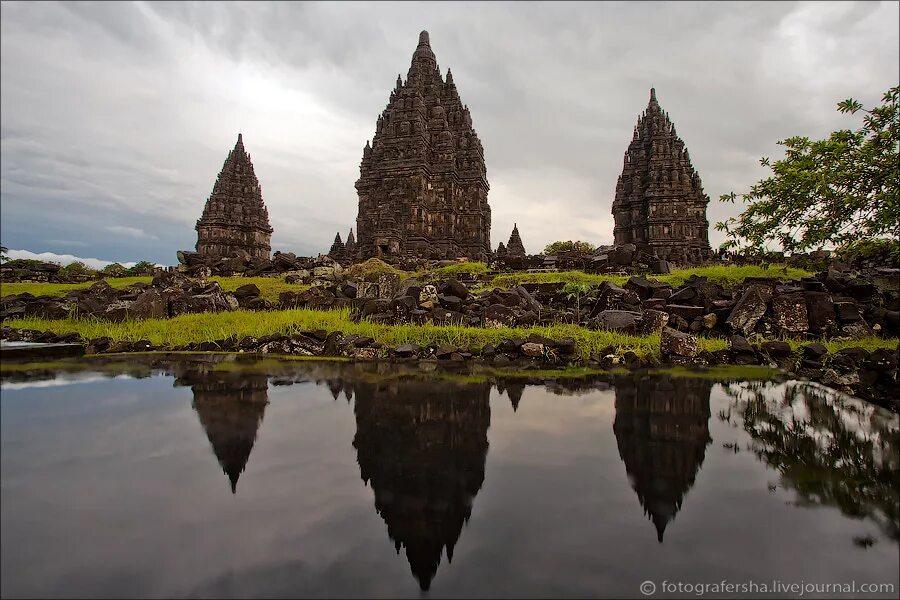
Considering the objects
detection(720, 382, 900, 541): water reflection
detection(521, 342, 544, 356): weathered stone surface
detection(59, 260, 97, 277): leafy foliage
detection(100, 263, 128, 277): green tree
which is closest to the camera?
detection(720, 382, 900, 541): water reflection

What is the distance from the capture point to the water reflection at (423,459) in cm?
204

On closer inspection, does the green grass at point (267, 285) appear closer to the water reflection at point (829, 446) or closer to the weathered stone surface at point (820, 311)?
the water reflection at point (829, 446)

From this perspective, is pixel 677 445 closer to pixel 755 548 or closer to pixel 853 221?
pixel 755 548

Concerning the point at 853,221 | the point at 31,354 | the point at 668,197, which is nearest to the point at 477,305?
the point at 853,221

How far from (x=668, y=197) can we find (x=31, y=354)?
105 feet

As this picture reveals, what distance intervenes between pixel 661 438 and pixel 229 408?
3.99 m

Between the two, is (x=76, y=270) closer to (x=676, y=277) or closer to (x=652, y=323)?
(x=652, y=323)

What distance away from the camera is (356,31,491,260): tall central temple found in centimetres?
2508

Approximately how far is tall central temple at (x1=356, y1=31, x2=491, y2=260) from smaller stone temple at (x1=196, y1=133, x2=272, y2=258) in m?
13.6

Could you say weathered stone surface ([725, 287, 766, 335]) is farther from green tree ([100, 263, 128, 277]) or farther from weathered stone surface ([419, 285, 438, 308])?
green tree ([100, 263, 128, 277])

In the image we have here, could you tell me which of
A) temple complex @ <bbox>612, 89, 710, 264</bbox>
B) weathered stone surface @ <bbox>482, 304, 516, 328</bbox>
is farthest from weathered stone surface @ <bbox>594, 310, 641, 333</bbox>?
temple complex @ <bbox>612, 89, 710, 264</bbox>

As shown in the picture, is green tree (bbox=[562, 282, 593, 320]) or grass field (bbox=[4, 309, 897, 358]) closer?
grass field (bbox=[4, 309, 897, 358])

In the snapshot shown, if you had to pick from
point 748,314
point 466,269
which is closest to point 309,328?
point 748,314

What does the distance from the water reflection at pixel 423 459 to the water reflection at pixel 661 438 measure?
1.02 meters
